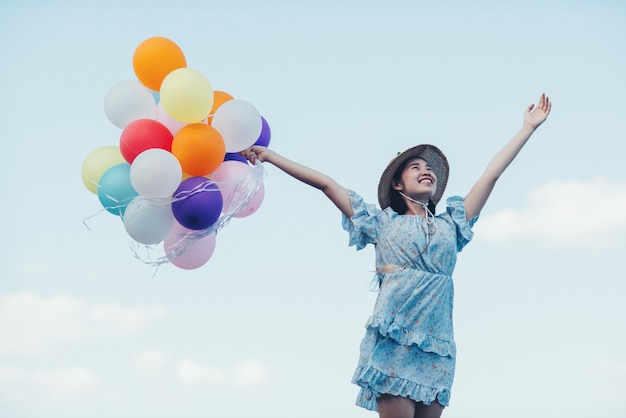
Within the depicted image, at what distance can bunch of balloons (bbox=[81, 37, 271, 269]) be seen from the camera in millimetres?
3941

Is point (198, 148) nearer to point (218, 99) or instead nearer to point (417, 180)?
point (218, 99)

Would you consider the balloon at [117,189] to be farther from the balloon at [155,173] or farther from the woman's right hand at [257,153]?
the woman's right hand at [257,153]

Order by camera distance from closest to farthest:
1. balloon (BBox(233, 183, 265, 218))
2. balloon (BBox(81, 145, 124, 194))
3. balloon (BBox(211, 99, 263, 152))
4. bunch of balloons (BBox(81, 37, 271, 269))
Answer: bunch of balloons (BBox(81, 37, 271, 269)) → balloon (BBox(211, 99, 263, 152)) → balloon (BBox(81, 145, 124, 194)) → balloon (BBox(233, 183, 265, 218))

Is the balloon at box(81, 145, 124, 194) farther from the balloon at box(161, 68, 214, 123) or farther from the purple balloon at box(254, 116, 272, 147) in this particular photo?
the purple balloon at box(254, 116, 272, 147)

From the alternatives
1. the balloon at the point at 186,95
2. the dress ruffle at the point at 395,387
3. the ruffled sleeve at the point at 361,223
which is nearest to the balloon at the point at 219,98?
the balloon at the point at 186,95

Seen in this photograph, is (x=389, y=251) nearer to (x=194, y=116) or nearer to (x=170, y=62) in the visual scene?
(x=194, y=116)

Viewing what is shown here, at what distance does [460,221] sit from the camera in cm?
426

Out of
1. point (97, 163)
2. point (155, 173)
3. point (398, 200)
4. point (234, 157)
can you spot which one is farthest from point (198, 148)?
point (398, 200)

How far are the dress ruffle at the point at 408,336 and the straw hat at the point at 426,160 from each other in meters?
0.71

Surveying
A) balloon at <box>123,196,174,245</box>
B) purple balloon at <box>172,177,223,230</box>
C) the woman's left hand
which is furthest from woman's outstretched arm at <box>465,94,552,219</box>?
balloon at <box>123,196,174,245</box>

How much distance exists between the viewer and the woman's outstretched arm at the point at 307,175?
4.14 m

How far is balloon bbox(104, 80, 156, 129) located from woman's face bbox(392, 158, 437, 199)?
1.28 metres

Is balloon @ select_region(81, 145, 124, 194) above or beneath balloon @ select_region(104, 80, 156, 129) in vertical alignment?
beneath

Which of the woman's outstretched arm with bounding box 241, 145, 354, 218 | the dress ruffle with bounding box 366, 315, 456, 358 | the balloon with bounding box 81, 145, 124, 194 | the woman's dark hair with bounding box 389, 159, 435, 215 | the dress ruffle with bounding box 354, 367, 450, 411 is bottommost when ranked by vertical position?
the dress ruffle with bounding box 354, 367, 450, 411
